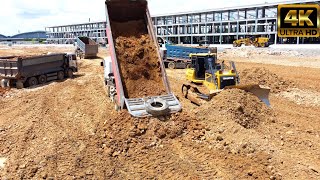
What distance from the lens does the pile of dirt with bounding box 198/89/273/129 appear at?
9867 millimetres

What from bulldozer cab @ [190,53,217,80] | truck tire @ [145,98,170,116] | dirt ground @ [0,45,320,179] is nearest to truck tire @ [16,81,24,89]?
dirt ground @ [0,45,320,179]

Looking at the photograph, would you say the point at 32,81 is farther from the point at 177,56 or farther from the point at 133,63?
the point at 177,56

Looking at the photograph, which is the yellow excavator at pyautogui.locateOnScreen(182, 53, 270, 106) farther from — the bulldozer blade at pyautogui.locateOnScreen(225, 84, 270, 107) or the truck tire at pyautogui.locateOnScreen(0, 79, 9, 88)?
the truck tire at pyautogui.locateOnScreen(0, 79, 9, 88)

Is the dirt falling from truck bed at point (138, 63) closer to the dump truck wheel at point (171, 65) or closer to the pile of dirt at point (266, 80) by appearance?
the pile of dirt at point (266, 80)

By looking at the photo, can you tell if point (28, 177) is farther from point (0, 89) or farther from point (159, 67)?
point (0, 89)

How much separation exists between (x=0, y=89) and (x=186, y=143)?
41.4 ft

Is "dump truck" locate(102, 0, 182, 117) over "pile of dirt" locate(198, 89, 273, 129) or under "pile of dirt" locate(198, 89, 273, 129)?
over

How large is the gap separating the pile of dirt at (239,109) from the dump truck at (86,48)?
24.6 meters

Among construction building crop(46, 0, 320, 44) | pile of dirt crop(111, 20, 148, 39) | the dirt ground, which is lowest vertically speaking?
the dirt ground

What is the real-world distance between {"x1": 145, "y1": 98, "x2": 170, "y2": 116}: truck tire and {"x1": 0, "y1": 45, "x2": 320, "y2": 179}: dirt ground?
11.6 inches

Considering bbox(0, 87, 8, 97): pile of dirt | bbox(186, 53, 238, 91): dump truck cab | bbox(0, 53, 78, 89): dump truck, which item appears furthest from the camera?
bbox(0, 53, 78, 89): dump truck

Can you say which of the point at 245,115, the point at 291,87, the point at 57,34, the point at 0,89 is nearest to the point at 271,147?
the point at 245,115

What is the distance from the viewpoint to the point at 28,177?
6.84 m

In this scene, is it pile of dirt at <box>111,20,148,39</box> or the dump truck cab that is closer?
pile of dirt at <box>111,20,148,39</box>
